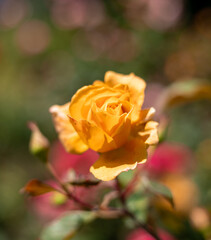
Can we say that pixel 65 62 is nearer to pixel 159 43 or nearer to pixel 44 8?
pixel 159 43

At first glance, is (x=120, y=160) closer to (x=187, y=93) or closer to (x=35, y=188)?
(x=35, y=188)

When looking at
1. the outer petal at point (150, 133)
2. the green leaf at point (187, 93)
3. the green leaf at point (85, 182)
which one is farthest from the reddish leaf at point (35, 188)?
the green leaf at point (187, 93)

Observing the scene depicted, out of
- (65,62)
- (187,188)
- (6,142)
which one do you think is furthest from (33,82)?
(187,188)

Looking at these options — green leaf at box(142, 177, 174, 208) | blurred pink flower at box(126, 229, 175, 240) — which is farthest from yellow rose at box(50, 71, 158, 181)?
blurred pink flower at box(126, 229, 175, 240)

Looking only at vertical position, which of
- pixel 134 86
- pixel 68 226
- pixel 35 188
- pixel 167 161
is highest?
pixel 134 86

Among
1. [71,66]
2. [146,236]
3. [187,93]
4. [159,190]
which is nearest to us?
[159,190]

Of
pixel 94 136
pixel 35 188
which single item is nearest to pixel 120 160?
pixel 94 136
